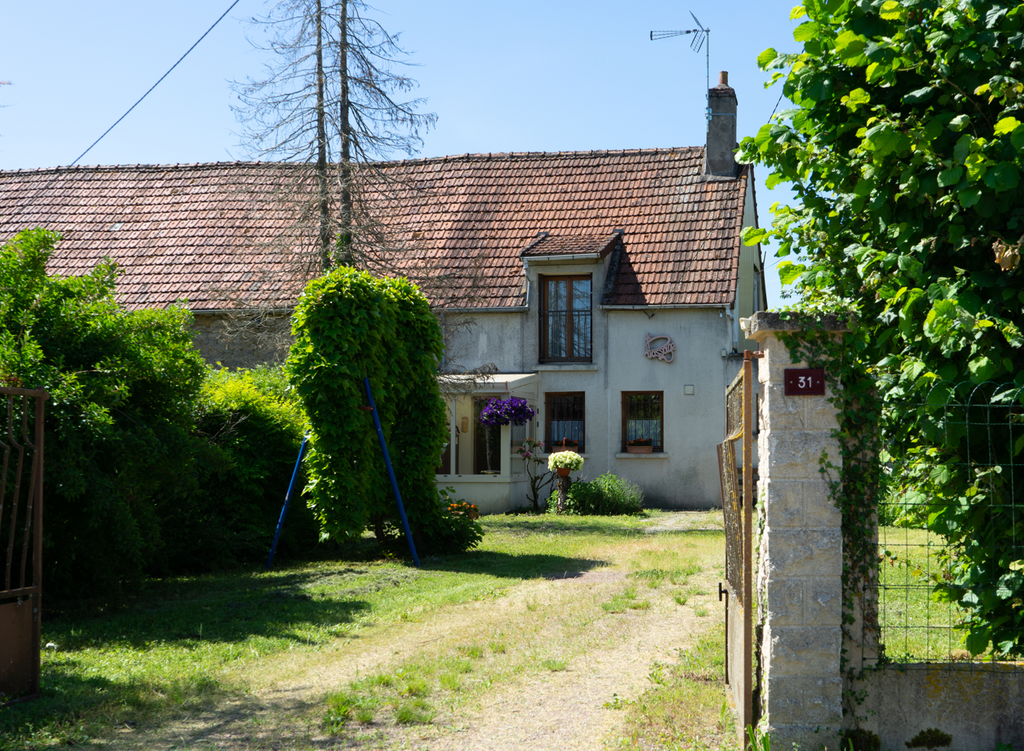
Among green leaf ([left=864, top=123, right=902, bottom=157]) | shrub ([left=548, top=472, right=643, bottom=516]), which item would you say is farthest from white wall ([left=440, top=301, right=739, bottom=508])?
green leaf ([left=864, top=123, right=902, bottom=157])

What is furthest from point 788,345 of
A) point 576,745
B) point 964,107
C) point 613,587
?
point 613,587

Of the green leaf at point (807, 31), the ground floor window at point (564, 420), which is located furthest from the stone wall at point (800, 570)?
the ground floor window at point (564, 420)

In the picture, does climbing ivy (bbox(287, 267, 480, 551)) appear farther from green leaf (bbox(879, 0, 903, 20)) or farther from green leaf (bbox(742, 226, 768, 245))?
green leaf (bbox(879, 0, 903, 20))

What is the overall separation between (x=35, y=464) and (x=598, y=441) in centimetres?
1446

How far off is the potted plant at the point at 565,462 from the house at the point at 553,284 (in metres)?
1.26

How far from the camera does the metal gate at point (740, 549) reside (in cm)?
454

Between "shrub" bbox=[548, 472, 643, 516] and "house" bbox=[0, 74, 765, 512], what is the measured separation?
54.3 inches

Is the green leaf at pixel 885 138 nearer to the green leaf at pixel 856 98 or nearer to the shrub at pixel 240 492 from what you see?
the green leaf at pixel 856 98

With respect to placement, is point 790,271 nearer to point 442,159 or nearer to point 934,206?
point 934,206

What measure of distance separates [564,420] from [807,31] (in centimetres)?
1557

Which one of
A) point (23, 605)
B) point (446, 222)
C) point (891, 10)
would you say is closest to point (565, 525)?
point (446, 222)

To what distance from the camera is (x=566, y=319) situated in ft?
65.2

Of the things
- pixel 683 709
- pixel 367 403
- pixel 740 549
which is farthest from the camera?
pixel 367 403

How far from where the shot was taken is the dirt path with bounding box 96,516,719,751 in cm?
503
